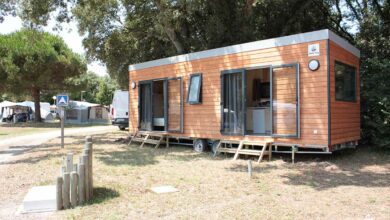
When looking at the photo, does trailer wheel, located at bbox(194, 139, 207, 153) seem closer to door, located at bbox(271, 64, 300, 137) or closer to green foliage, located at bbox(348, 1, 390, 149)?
door, located at bbox(271, 64, 300, 137)

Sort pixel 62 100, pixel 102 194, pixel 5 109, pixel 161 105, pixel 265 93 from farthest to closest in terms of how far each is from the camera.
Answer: pixel 5 109 < pixel 161 105 < pixel 62 100 < pixel 265 93 < pixel 102 194

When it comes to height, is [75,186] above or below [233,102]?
below

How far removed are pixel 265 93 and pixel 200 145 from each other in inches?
101

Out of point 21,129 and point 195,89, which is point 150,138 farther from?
point 21,129

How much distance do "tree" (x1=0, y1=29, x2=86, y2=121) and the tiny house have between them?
16.3 metres

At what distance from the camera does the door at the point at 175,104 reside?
12578 millimetres

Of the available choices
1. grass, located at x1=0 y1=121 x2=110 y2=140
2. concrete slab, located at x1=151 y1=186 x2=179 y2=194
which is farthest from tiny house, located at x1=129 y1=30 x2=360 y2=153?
grass, located at x1=0 y1=121 x2=110 y2=140

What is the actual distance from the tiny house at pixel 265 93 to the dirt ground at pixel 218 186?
867 mm

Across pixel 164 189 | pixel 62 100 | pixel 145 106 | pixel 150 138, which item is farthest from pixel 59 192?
pixel 145 106

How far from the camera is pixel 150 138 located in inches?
545

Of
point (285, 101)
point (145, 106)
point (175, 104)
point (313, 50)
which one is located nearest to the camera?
point (313, 50)

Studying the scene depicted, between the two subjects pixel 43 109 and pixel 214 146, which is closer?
pixel 214 146

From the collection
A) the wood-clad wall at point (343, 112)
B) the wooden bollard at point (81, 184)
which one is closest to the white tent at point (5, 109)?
the wood-clad wall at point (343, 112)

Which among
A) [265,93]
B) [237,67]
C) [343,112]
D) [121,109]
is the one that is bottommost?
[343,112]
